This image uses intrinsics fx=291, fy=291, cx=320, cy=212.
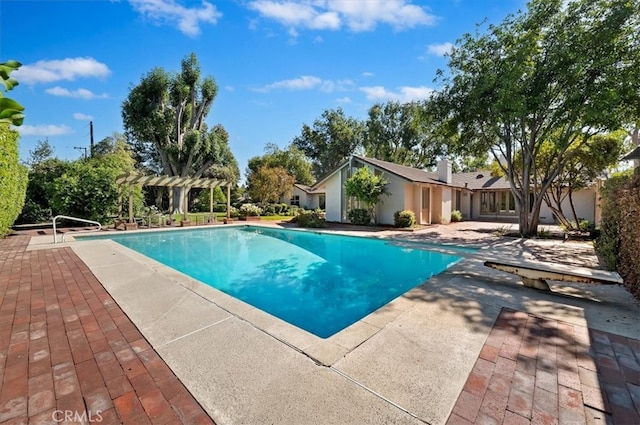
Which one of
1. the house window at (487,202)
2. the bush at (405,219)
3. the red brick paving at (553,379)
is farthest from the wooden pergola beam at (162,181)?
the house window at (487,202)

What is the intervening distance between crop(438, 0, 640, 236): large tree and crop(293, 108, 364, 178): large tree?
968 inches

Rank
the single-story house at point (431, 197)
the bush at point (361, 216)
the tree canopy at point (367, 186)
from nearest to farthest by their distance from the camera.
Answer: the tree canopy at point (367, 186), the single-story house at point (431, 197), the bush at point (361, 216)

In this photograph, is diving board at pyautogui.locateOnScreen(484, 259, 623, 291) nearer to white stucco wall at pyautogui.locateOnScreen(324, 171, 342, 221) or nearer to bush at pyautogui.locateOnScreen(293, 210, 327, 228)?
bush at pyautogui.locateOnScreen(293, 210, 327, 228)

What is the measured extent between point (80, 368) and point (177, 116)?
28.0 meters

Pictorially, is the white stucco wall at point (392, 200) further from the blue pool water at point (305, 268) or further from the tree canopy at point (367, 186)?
the blue pool water at point (305, 268)

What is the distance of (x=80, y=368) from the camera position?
2.94 meters

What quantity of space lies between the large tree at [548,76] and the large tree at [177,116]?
21.7 meters

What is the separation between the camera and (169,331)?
3.80m

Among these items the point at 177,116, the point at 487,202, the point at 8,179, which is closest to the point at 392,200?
the point at 487,202

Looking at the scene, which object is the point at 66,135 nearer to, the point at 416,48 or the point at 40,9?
the point at 40,9

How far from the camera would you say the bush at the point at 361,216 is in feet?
61.7

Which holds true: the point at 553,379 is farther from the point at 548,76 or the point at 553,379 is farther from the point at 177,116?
the point at 177,116

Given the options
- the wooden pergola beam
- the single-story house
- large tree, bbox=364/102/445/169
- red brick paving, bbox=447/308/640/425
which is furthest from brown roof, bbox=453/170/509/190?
red brick paving, bbox=447/308/640/425

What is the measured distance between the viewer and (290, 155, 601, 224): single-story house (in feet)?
61.0
